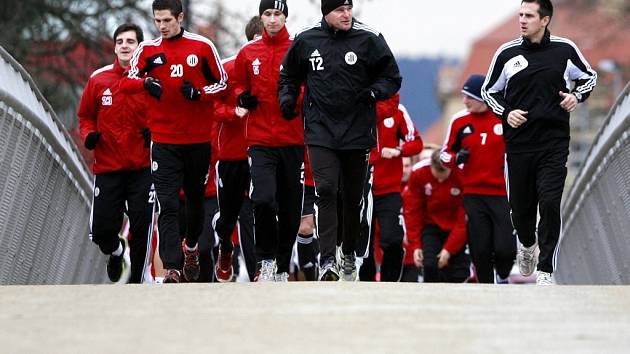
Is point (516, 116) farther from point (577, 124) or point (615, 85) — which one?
point (577, 124)

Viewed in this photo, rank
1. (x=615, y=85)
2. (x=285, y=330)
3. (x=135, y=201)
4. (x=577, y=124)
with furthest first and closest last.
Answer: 1. (x=577, y=124)
2. (x=615, y=85)
3. (x=135, y=201)
4. (x=285, y=330)

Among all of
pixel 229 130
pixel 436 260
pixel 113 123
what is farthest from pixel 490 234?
pixel 113 123

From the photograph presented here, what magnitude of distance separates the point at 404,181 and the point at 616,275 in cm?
388

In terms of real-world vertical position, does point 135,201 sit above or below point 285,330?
below

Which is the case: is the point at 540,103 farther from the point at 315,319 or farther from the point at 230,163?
the point at 315,319

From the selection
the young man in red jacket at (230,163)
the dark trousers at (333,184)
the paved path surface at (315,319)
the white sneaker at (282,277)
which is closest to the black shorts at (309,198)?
the young man in red jacket at (230,163)

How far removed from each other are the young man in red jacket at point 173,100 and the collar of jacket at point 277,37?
47cm

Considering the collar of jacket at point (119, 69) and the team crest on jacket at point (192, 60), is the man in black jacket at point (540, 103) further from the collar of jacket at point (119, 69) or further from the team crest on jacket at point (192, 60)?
the collar of jacket at point (119, 69)

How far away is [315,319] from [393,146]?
25.2 feet

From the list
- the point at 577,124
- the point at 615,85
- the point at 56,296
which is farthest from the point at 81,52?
the point at 577,124

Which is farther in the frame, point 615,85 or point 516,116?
point 615,85

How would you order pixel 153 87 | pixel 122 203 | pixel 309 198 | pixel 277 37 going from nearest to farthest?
pixel 153 87
pixel 277 37
pixel 122 203
pixel 309 198

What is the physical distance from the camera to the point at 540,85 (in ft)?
43.0

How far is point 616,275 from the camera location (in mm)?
17188
